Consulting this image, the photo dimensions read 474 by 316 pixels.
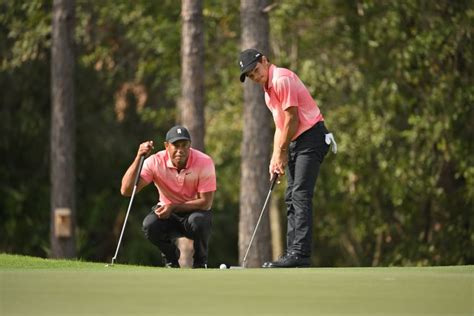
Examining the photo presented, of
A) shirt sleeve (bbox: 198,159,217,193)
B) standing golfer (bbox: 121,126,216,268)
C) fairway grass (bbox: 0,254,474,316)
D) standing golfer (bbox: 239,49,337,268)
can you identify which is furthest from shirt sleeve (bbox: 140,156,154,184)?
fairway grass (bbox: 0,254,474,316)

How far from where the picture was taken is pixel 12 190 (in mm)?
29688

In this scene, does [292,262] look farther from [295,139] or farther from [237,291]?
[237,291]

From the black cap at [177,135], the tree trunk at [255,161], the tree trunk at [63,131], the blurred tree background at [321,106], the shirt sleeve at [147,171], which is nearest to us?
the black cap at [177,135]

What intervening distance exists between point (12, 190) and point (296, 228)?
18.4 m

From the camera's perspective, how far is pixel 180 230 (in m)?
13.4

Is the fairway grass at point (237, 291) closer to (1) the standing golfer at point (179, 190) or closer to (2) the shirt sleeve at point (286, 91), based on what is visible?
(2) the shirt sleeve at point (286, 91)

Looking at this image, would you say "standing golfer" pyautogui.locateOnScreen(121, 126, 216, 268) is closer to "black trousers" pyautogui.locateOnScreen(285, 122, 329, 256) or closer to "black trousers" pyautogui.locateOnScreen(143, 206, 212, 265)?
"black trousers" pyautogui.locateOnScreen(143, 206, 212, 265)

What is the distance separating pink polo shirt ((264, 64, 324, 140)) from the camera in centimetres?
1175

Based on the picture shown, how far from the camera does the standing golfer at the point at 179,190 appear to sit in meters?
13.0

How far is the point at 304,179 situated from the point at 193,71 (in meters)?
7.58

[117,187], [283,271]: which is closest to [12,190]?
[117,187]

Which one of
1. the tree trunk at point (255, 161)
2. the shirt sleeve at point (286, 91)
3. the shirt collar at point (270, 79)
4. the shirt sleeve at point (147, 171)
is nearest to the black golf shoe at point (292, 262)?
the shirt sleeve at point (286, 91)

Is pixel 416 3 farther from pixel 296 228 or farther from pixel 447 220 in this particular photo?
pixel 296 228

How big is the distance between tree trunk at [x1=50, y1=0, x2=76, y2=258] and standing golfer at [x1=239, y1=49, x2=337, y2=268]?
11.0 meters
